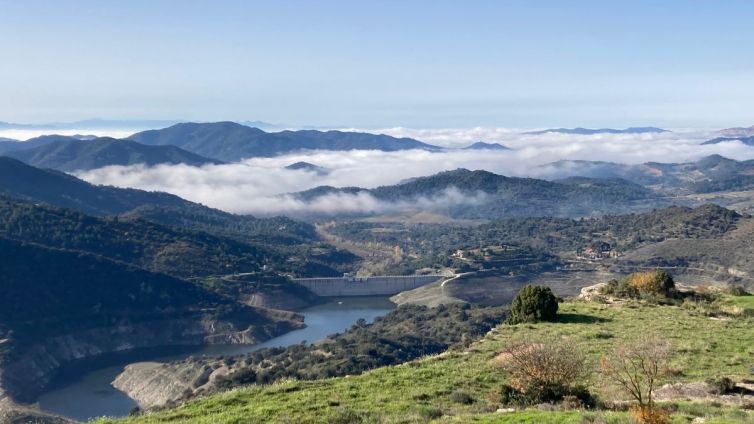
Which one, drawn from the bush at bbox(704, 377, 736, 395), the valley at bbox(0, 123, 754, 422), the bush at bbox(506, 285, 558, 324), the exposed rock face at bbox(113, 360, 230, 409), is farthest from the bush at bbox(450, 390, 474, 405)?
the exposed rock face at bbox(113, 360, 230, 409)

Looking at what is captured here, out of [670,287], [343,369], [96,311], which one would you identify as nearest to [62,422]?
[343,369]

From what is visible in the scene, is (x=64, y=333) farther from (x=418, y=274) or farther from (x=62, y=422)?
(x=418, y=274)

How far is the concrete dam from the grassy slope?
13926 cm

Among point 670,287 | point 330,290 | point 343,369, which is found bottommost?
point 330,290

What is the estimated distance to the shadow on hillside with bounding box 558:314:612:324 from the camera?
36.6 meters

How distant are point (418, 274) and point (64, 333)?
87.0 metres

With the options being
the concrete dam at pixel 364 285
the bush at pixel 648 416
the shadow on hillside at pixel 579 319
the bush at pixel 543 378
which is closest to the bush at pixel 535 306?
the shadow on hillside at pixel 579 319

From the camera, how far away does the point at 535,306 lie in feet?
125

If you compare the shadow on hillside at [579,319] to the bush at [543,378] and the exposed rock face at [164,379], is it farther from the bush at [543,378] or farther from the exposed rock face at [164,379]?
the exposed rock face at [164,379]

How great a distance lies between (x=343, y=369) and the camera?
71.7 m

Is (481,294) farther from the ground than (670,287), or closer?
closer

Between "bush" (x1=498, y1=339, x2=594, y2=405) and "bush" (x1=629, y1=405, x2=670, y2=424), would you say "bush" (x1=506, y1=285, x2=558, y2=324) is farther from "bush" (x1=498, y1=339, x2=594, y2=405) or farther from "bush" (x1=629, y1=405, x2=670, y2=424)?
"bush" (x1=629, y1=405, x2=670, y2=424)

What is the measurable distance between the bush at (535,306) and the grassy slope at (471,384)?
92 cm

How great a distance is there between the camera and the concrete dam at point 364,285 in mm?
176625
